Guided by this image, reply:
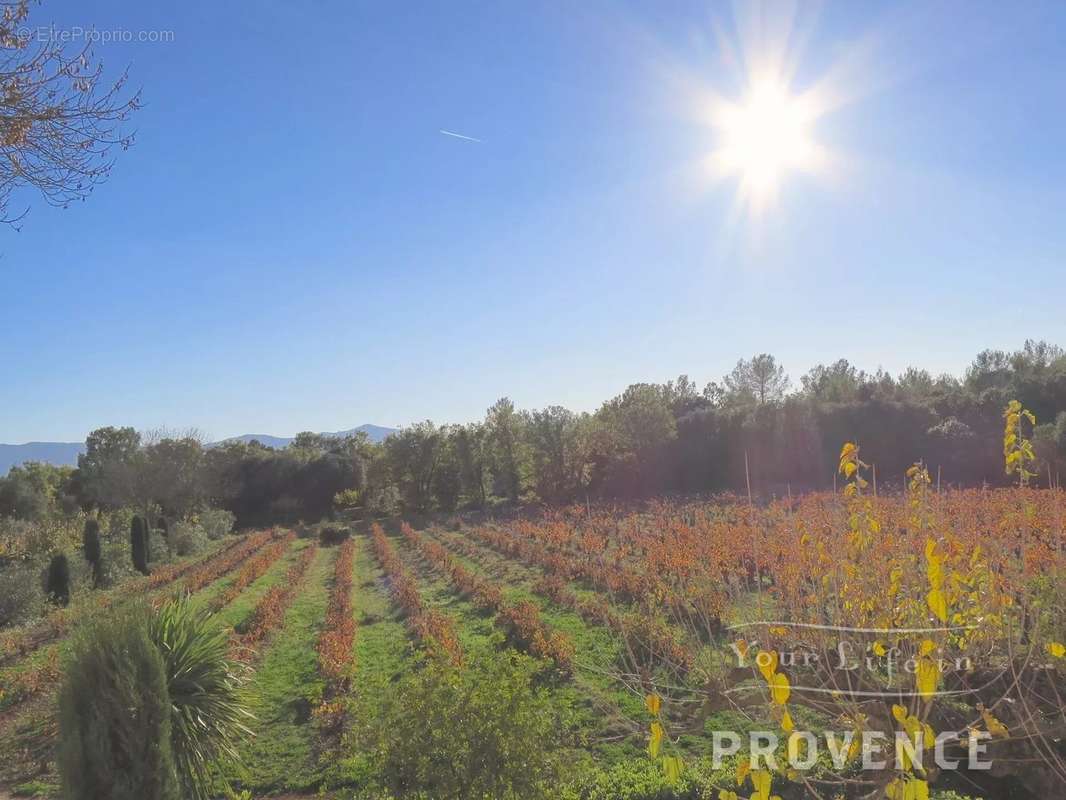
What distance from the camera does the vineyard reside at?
212cm

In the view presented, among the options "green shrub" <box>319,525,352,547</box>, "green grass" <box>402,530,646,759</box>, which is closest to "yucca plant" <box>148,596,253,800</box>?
"green grass" <box>402,530,646,759</box>

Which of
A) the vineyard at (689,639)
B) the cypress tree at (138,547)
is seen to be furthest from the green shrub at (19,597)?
the cypress tree at (138,547)

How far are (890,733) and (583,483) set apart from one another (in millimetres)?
28169

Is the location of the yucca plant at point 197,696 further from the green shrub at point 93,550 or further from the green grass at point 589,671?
the green shrub at point 93,550

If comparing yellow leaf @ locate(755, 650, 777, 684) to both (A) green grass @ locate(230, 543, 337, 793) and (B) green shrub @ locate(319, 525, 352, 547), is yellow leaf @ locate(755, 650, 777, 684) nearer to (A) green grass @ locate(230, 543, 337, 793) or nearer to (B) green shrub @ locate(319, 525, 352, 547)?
(A) green grass @ locate(230, 543, 337, 793)

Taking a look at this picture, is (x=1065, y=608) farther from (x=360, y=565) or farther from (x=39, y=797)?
(x=360, y=565)

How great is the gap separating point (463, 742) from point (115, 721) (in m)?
1.92

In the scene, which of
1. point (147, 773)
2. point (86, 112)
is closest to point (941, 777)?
point (147, 773)

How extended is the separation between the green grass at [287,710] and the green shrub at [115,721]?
0.85 m

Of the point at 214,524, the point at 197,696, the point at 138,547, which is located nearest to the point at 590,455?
the point at 214,524

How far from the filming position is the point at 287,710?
6.77 m

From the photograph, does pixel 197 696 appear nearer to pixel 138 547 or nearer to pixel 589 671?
pixel 589 671

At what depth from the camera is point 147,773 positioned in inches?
140

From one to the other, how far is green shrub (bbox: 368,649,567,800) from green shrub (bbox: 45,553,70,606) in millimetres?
13385
